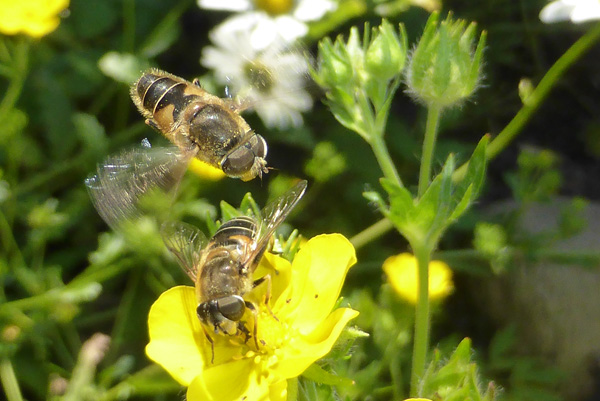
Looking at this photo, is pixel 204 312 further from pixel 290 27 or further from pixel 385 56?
pixel 290 27

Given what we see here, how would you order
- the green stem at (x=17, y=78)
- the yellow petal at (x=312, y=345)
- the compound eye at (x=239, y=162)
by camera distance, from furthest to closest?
1. the green stem at (x=17, y=78)
2. the compound eye at (x=239, y=162)
3. the yellow petal at (x=312, y=345)

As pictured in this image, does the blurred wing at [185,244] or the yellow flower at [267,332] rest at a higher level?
the blurred wing at [185,244]

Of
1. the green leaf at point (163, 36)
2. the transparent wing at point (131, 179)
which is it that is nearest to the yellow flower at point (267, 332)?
the transparent wing at point (131, 179)

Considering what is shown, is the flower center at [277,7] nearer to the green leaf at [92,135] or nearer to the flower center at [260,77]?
the green leaf at [92,135]

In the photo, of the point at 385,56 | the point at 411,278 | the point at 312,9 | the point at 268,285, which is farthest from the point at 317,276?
the point at 312,9

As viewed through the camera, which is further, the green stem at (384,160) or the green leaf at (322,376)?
the green stem at (384,160)

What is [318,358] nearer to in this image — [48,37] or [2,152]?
[2,152]

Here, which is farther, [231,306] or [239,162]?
[239,162]
